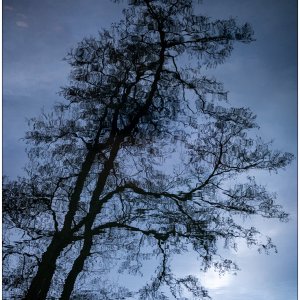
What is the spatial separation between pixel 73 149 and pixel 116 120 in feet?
2.09

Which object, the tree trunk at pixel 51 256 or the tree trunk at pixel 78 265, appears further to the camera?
the tree trunk at pixel 78 265

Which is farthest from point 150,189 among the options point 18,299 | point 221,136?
point 18,299

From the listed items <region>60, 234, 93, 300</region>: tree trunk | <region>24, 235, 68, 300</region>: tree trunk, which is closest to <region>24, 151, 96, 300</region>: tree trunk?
<region>24, 235, 68, 300</region>: tree trunk

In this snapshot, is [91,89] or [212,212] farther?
[91,89]

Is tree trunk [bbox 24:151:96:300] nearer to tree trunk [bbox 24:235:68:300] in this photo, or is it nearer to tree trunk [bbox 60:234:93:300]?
tree trunk [bbox 24:235:68:300]

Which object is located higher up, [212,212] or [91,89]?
[91,89]

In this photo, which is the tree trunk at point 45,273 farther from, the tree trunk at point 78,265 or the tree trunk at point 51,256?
the tree trunk at point 78,265

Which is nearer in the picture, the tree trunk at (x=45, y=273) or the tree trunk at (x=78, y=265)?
the tree trunk at (x=45, y=273)

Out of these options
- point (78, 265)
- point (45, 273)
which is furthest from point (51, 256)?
point (78, 265)

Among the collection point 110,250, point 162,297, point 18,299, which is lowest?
point 18,299

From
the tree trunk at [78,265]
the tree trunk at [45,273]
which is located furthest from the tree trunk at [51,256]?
the tree trunk at [78,265]

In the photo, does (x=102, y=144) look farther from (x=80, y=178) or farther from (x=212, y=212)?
(x=212, y=212)

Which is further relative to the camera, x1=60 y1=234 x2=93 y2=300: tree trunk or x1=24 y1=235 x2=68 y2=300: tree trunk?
x1=60 y1=234 x2=93 y2=300: tree trunk

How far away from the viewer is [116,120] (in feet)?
13.4
